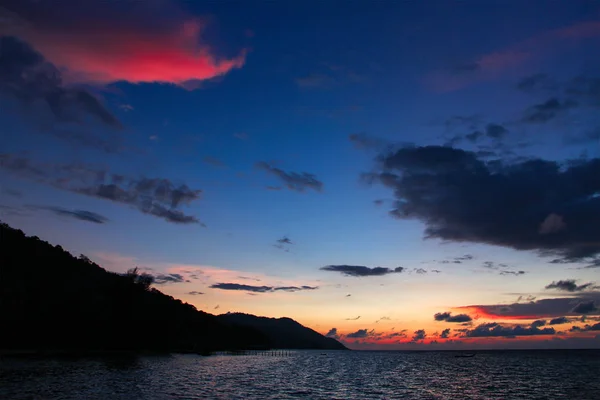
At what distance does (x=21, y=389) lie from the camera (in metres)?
50.0

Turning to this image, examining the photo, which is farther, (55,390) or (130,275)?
(130,275)

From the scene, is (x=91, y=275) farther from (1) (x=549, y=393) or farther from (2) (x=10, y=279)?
(1) (x=549, y=393)

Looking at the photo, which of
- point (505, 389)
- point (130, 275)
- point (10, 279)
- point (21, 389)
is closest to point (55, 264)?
point (10, 279)

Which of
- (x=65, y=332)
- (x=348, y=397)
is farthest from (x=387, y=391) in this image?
(x=65, y=332)

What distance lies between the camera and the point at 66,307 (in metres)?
144

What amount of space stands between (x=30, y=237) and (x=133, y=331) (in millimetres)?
74905

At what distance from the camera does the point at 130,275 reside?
524ft

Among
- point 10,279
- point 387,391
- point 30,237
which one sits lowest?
point 387,391

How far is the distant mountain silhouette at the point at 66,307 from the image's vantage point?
439ft

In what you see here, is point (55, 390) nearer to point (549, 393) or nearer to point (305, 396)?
point (305, 396)

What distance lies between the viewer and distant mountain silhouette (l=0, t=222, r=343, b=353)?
439 ft

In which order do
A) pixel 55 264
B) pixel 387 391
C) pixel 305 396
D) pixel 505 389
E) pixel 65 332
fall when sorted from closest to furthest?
1. pixel 305 396
2. pixel 387 391
3. pixel 505 389
4. pixel 65 332
5. pixel 55 264

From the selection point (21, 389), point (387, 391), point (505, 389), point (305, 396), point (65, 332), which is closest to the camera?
point (21, 389)

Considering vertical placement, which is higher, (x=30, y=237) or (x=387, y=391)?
(x=30, y=237)
